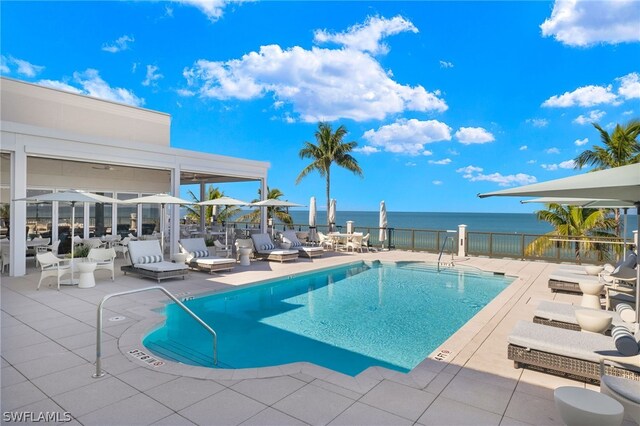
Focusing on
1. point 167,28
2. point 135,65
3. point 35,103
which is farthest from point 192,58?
point 35,103

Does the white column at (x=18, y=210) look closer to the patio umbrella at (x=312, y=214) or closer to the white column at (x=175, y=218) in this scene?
the white column at (x=175, y=218)

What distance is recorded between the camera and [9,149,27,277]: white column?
904 cm

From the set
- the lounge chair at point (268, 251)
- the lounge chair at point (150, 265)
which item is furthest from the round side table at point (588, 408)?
the lounge chair at point (268, 251)

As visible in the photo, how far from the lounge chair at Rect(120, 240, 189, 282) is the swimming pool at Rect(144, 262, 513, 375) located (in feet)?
5.66

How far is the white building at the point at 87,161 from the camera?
9.28 metres

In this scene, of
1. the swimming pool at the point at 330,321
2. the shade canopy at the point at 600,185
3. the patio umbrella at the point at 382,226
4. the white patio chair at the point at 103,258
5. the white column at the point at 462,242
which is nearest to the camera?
the shade canopy at the point at 600,185

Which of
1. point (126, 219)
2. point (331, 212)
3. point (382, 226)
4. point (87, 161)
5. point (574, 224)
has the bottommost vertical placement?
point (382, 226)

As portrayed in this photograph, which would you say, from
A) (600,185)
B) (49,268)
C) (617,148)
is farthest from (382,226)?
(600,185)

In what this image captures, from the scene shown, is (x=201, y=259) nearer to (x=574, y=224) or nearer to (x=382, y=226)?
(x=382, y=226)

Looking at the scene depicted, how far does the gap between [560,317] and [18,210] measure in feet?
39.8

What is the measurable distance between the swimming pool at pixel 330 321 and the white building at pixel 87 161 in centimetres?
568

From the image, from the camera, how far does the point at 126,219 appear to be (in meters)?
15.4

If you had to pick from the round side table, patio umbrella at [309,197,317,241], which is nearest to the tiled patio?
the round side table

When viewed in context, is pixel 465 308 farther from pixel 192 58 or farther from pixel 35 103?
pixel 192 58
